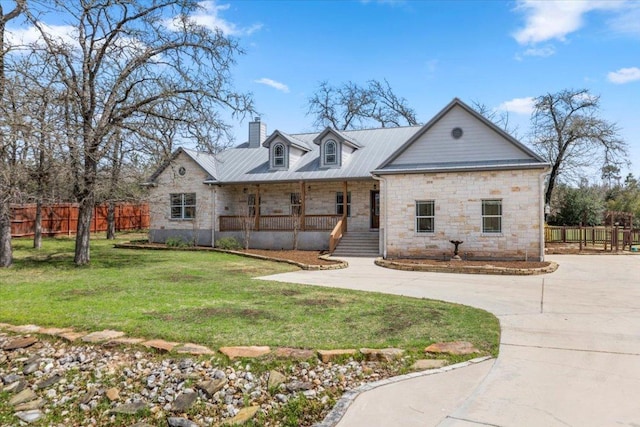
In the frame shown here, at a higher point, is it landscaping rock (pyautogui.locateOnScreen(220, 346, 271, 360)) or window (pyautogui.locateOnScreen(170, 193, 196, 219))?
window (pyautogui.locateOnScreen(170, 193, 196, 219))

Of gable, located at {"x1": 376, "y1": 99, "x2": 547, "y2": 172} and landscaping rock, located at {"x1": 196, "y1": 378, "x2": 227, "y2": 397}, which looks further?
gable, located at {"x1": 376, "y1": 99, "x2": 547, "y2": 172}

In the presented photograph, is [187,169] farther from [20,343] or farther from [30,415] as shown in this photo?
[30,415]

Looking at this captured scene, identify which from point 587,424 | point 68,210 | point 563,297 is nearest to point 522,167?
point 563,297

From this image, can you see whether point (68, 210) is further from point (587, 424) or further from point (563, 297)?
point (587, 424)

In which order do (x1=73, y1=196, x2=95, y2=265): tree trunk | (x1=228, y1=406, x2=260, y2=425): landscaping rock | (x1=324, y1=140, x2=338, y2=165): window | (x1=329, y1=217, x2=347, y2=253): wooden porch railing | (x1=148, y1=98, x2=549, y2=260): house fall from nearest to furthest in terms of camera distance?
(x1=228, y1=406, x2=260, y2=425): landscaping rock < (x1=73, y1=196, x2=95, y2=265): tree trunk < (x1=148, y1=98, x2=549, y2=260): house < (x1=329, y1=217, x2=347, y2=253): wooden porch railing < (x1=324, y1=140, x2=338, y2=165): window

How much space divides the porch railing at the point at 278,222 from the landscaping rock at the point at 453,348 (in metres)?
15.7

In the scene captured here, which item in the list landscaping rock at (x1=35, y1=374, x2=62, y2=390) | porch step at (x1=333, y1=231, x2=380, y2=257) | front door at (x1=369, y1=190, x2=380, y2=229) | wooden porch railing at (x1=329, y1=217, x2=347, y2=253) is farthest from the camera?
front door at (x1=369, y1=190, x2=380, y2=229)

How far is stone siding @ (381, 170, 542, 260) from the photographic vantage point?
1623cm

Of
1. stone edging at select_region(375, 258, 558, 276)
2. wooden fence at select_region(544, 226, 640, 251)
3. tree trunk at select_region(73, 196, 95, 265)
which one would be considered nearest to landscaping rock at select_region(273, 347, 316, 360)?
stone edging at select_region(375, 258, 558, 276)

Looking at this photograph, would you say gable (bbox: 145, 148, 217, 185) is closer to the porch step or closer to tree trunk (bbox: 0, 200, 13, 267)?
the porch step

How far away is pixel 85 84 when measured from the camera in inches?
525

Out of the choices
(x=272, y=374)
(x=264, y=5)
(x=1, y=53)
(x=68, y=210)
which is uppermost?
(x=264, y=5)

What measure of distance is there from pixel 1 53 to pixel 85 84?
11.0 feet

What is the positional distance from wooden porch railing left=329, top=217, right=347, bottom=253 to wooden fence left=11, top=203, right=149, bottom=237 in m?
12.8
